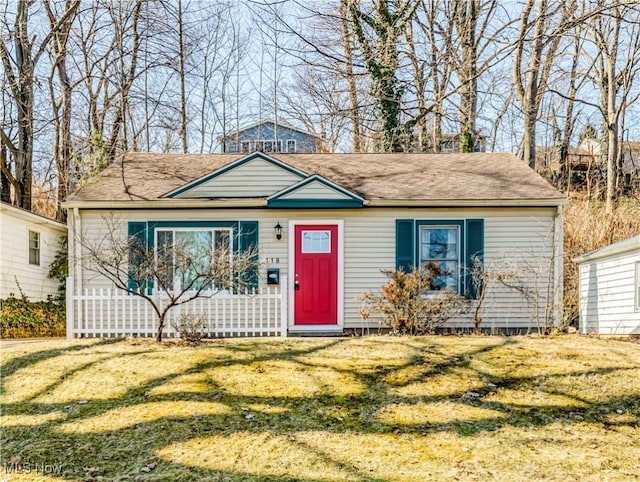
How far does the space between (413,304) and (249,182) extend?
4.01m

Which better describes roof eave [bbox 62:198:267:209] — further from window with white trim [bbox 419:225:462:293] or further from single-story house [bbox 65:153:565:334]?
window with white trim [bbox 419:225:462:293]

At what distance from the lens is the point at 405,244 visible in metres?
10.8

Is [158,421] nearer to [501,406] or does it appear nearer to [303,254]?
[501,406]

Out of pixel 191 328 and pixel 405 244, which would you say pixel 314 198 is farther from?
pixel 191 328

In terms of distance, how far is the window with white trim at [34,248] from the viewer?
1318cm

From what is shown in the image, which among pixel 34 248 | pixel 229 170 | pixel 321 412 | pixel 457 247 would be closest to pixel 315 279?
pixel 229 170

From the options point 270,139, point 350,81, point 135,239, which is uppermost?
point 350,81

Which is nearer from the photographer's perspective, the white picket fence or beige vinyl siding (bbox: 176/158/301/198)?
the white picket fence

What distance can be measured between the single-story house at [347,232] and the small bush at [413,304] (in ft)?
2.07

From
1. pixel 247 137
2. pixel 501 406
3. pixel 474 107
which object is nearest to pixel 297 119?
pixel 247 137

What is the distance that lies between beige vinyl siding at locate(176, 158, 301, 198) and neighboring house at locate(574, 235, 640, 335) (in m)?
6.19

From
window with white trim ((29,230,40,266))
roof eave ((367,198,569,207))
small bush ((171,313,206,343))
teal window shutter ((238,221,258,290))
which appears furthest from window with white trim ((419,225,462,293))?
window with white trim ((29,230,40,266))

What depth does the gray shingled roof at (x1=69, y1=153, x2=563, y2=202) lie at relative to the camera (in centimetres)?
1097

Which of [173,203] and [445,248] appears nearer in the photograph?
[173,203]
